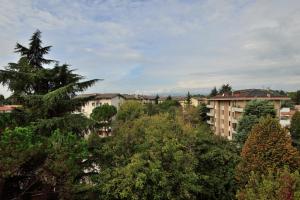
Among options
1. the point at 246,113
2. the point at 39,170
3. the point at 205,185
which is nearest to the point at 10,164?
the point at 39,170

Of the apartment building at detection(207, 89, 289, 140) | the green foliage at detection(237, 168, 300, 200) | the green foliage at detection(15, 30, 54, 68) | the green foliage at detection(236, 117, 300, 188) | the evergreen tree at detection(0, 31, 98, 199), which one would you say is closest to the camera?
the green foliage at detection(237, 168, 300, 200)

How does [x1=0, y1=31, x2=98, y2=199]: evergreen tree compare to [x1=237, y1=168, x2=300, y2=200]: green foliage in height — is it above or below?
above

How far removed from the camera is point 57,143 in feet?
48.0

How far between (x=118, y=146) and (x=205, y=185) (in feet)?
19.7

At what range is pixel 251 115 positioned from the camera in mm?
34469

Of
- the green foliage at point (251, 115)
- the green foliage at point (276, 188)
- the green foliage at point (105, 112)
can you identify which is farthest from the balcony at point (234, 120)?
the green foliage at point (276, 188)

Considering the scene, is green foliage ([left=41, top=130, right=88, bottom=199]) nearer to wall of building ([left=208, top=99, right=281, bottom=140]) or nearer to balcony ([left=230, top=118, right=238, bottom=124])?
wall of building ([left=208, top=99, right=281, bottom=140])

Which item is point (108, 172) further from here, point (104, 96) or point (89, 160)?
point (104, 96)

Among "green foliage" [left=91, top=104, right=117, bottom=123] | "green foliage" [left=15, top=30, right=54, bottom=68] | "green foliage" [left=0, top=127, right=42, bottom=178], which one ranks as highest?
"green foliage" [left=15, top=30, right=54, bottom=68]

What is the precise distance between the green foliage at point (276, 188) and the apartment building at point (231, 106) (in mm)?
31952

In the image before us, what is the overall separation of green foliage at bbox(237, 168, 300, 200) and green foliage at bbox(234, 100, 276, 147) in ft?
61.4

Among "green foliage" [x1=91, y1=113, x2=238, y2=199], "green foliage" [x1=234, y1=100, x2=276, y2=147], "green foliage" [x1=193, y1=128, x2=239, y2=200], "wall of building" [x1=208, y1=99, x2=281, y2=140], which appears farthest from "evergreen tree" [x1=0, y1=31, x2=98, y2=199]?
"wall of building" [x1=208, y1=99, x2=281, y2=140]

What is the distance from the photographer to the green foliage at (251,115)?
33.4 meters

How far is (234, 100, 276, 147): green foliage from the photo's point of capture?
3344 cm
